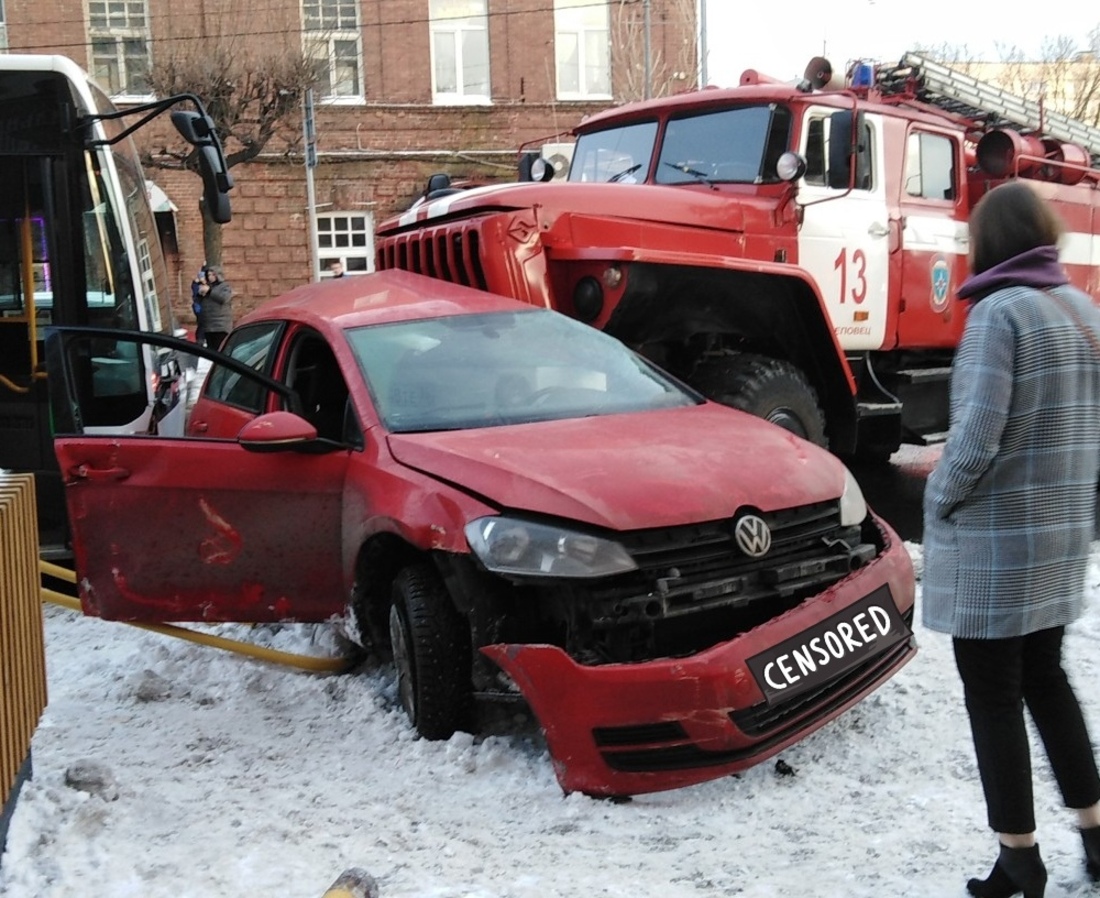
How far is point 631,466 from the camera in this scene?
372cm

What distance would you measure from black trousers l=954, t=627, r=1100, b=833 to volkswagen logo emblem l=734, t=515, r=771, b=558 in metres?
0.84

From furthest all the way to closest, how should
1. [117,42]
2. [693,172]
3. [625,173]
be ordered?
1. [117,42]
2. [625,173]
3. [693,172]

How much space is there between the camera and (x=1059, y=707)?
2863 millimetres

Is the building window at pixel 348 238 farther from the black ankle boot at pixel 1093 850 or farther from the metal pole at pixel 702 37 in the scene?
the black ankle boot at pixel 1093 850

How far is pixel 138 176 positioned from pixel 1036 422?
6.95 metres

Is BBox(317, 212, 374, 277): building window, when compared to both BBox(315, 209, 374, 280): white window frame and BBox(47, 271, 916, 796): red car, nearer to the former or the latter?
BBox(315, 209, 374, 280): white window frame

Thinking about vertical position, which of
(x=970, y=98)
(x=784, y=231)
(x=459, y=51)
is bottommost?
(x=784, y=231)

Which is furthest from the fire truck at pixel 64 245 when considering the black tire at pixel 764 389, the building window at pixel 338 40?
the building window at pixel 338 40

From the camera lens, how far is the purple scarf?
9.08 feet

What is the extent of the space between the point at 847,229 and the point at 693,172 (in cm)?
105

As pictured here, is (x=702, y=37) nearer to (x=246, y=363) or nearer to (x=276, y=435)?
(x=246, y=363)

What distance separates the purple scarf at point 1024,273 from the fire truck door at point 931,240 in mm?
5232

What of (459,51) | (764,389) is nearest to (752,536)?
(764,389)

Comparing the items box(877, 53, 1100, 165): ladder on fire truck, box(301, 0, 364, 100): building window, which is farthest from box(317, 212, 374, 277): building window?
box(877, 53, 1100, 165): ladder on fire truck
